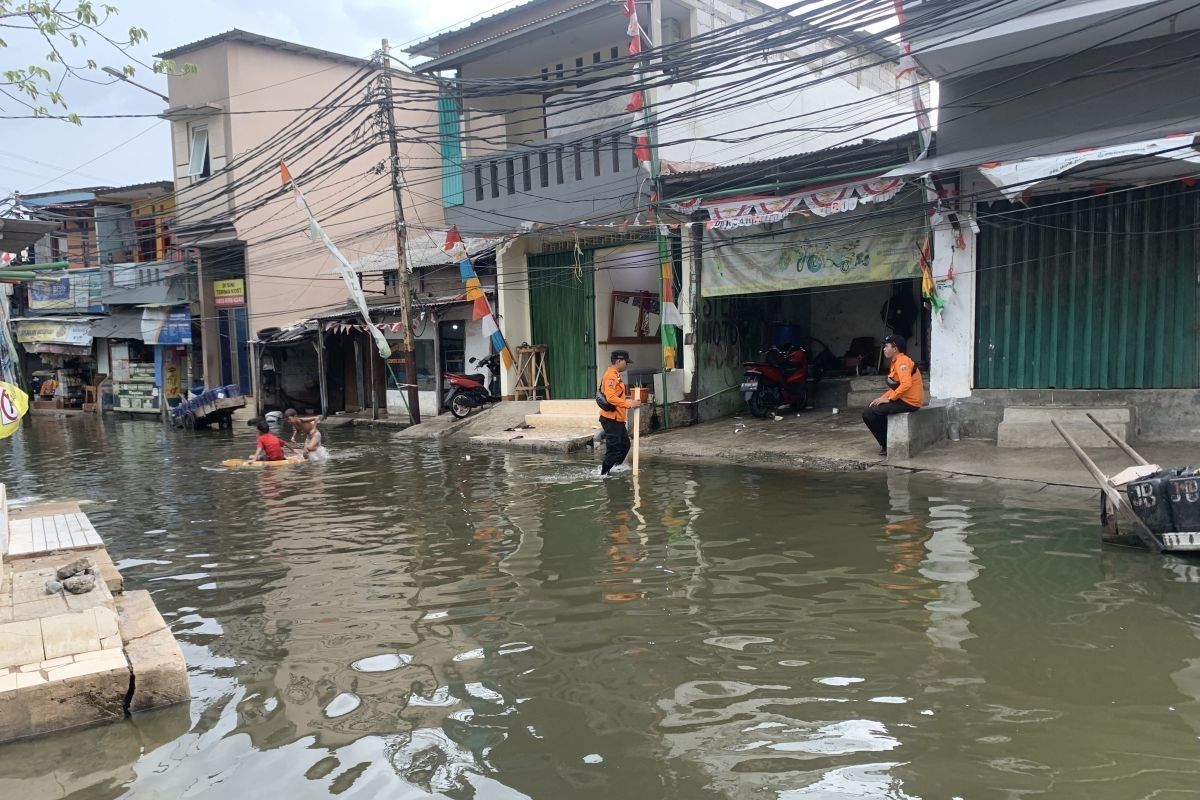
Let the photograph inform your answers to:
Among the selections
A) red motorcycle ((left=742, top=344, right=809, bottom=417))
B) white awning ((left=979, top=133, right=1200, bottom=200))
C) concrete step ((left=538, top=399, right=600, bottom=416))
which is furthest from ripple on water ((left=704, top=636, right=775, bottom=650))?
concrete step ((left=538, top=399, right=600, bottom=416))

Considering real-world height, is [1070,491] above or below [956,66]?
below

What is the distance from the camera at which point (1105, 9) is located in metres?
9.20

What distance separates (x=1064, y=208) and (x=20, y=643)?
1169cm

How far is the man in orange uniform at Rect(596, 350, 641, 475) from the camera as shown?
10.9 meters

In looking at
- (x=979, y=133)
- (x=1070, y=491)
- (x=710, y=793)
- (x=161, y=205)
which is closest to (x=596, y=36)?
(x=979, y=133)

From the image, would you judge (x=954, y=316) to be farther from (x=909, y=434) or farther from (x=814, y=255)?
(x=814, y=255)

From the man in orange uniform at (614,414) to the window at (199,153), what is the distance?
2174cm

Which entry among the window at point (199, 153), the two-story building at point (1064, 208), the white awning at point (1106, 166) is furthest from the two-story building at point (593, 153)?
the window at point (199, 153)

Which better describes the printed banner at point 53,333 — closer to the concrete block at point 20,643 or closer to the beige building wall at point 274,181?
the beige building wall at point 274,181

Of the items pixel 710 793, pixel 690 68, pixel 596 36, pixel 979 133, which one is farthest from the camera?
pixel 596 36

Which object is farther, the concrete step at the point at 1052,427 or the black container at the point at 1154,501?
the concrete step at the point at 1052,427

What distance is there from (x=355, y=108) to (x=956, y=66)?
975 centimetres

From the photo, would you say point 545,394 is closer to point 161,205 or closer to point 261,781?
point 261,781

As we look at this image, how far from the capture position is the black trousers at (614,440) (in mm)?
10859
